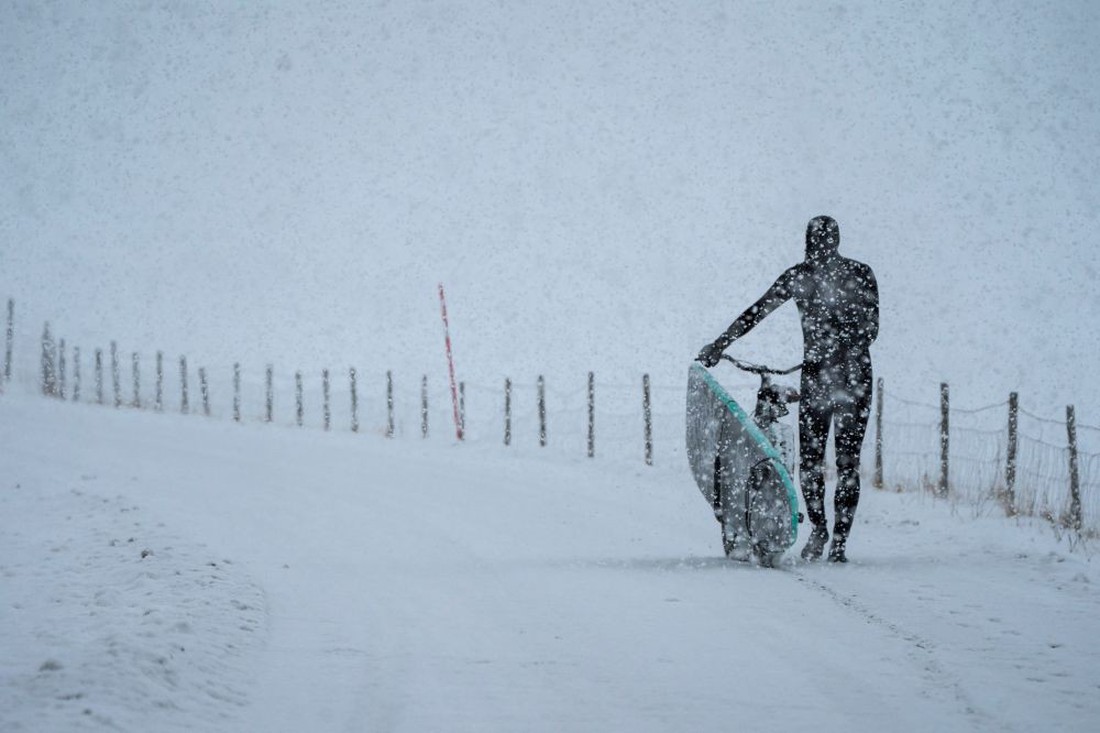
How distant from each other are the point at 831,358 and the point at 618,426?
2316 centimetres

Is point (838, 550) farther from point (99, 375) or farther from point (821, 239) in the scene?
point (99, 375)

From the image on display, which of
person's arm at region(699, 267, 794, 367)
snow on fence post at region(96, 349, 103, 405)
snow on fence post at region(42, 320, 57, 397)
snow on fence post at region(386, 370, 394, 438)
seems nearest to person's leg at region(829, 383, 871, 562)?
person's arm at region(699, 267, 794, 367)

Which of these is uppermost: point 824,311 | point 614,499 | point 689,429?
point 824,311

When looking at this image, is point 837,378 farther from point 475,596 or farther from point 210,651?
point 210,651

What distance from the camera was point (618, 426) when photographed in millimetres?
30531

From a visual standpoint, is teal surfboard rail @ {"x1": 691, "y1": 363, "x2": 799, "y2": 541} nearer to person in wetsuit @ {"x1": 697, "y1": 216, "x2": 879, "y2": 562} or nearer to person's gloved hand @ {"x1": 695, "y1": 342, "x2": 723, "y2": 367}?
person's gloved hand @ {"x1": 695, "y1": 342, "x2": 723, "y2": 367}

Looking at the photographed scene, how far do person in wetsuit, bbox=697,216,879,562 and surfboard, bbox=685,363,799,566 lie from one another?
1.37ft

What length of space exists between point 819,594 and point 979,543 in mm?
2907

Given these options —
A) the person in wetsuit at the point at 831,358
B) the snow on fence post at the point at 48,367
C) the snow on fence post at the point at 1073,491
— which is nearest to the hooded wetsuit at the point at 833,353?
the person in wetsuit at the point at 831,358

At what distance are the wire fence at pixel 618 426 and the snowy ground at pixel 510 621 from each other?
2.13 metres

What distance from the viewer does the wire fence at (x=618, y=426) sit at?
41.0 ft

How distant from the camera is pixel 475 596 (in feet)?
20.2

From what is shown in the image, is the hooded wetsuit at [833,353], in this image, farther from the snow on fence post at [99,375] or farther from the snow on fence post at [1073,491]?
the snow on fence post at [99,375]

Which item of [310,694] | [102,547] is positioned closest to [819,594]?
[310,694]
